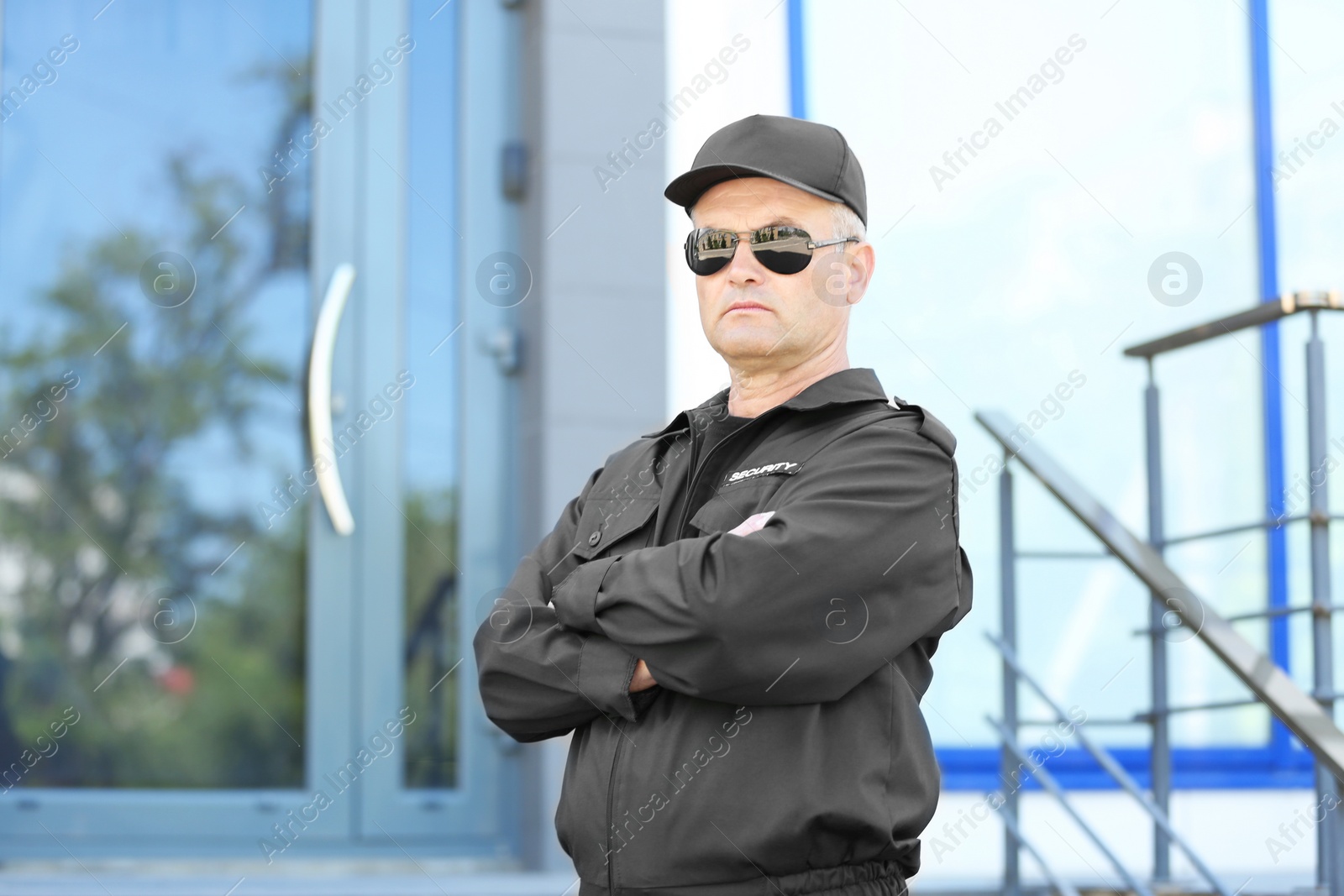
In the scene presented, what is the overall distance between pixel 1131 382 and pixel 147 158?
328 cm

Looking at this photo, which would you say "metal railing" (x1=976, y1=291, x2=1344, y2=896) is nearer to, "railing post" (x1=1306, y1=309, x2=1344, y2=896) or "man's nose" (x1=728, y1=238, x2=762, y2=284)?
"railing post" (x1=1306, y1=309, x2=1344, y2=896)

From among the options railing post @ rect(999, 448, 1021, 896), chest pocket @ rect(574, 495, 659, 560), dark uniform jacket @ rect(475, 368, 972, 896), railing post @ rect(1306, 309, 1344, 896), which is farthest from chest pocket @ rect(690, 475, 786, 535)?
railing post @ rect(999, 448, 1021, 896)

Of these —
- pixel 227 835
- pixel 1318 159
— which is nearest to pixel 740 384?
pixel 227 835

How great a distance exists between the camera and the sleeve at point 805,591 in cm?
188

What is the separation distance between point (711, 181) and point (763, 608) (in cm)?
70

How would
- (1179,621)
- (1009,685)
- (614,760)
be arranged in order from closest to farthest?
Result: (614,760) → (1179,621) → (1009,685)

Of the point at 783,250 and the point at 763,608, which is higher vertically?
the point at 783,250

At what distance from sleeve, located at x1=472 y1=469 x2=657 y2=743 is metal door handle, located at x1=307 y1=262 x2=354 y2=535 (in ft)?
6.20

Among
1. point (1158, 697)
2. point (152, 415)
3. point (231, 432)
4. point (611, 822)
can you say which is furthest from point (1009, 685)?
point (152, 415)

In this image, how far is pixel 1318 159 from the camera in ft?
17.2

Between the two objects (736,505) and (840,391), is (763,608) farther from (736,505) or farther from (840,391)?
(840,391)

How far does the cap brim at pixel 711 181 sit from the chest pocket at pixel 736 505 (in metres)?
0.43

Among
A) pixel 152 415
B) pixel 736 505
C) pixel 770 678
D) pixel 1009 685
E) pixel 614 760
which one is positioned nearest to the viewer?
pixel 770 678

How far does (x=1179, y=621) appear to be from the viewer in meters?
2.90
